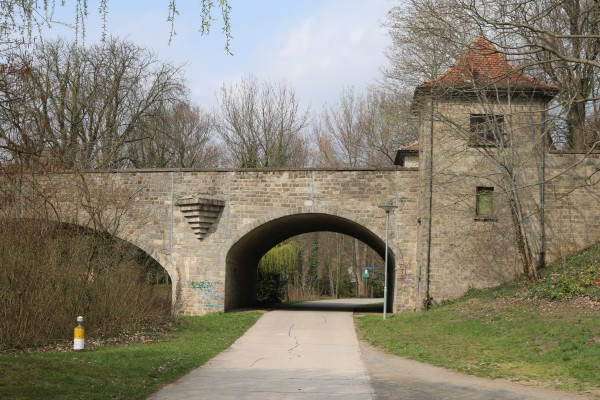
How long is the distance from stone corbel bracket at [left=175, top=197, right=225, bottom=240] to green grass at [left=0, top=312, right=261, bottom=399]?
7588 mm

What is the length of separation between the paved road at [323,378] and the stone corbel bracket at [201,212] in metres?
7.71

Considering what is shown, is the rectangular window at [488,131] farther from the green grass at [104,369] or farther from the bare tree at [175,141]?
the bare tree at [175,141]

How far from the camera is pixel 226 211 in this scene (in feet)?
80.2

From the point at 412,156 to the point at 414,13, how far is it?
10014 millimetres

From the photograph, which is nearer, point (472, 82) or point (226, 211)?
point (472, 82)

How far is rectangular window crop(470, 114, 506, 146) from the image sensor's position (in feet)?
70.7

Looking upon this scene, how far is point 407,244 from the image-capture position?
2383 centimetres

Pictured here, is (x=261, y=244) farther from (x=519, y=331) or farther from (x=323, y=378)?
(x=323, y=378)

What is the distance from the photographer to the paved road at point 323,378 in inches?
375

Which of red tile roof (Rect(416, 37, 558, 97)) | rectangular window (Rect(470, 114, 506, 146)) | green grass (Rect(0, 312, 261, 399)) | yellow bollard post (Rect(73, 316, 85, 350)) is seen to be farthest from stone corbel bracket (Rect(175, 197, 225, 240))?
yellow bollard post (Rect(73, 316, 85, 350))

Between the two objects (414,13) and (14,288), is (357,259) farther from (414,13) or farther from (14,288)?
(14,288)

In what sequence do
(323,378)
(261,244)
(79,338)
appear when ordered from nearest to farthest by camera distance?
1. (323,378)
2. (79,338)
3. (261,244)

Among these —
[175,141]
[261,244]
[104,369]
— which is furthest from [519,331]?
[175,141]

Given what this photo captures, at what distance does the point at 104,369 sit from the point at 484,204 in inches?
600
